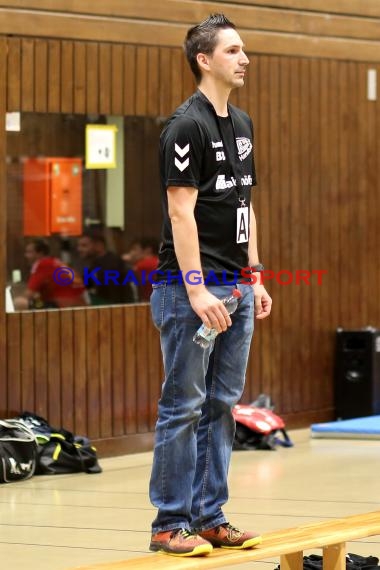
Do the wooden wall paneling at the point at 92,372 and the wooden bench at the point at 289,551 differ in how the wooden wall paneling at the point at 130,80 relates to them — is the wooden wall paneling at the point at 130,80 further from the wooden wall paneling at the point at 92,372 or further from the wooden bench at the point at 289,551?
the wooden bench at the point at 289,551

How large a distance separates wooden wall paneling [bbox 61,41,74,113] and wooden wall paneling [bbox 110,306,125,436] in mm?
1453

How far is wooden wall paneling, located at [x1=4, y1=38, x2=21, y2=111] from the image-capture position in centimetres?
897

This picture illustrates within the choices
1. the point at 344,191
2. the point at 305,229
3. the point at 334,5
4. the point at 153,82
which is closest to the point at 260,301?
the point at 153,82

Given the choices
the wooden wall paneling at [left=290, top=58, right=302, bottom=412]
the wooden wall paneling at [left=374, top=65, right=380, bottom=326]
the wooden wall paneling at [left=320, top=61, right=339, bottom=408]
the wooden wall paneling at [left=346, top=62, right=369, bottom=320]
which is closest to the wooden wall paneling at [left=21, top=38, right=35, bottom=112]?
the wooden wall paneling at [left=290, top=58, right=302, bottom=412]

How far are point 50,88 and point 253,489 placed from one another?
3.01 m

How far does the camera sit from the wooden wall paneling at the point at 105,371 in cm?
959

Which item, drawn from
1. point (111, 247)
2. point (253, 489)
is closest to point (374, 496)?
point (253, 489)

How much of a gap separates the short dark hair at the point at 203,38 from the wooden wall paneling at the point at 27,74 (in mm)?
4195

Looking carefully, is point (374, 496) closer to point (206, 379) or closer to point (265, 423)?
point (265, 423)

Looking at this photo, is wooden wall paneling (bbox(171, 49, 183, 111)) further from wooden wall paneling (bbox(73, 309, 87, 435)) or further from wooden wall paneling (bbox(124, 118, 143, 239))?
wooden wall paneling (bbox(73, 309, 87, 435))

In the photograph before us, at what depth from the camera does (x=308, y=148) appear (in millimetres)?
11008

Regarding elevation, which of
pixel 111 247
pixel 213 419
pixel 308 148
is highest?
pixel 308 148

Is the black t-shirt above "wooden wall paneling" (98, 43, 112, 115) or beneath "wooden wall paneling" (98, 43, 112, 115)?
beneath

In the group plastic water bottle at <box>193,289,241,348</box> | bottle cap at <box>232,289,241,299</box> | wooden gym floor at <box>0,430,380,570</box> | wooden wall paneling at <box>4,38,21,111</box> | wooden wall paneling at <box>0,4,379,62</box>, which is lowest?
wooden gym floor at <box>0,430,380,570</box>
